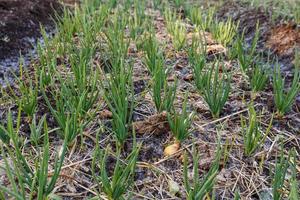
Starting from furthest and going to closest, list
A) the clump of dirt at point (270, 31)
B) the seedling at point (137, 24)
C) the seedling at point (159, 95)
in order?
the clump of dirt at point (270, 31), the seedling at point (137, 24), the seedling at point (159, 95)

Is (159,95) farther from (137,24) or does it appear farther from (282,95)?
(137,24)

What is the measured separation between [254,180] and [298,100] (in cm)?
78

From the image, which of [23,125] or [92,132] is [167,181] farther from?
[23,125]

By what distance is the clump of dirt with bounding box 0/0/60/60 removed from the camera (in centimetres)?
264

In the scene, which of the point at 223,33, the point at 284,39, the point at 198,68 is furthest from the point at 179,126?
the point at 284,39

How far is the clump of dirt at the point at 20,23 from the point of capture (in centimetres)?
264

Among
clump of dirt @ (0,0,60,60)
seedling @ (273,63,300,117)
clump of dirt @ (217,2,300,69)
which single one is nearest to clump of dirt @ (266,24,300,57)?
clump of dirt @ (217,2,300,69)

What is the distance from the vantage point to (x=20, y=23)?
→ 2.94 meters

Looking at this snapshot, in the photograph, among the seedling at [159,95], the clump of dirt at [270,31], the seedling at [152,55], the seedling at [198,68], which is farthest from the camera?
the clump of dirt at [270,31]

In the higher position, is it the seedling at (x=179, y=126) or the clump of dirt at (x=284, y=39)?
the seedling at (x=179, y=126)

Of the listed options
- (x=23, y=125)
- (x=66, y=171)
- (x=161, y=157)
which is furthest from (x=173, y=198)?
(x=23, y=125)

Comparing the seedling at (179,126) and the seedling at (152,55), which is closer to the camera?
the seedling at (179,126)

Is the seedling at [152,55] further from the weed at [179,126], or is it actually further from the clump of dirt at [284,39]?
the clump of dirt at [284,39]

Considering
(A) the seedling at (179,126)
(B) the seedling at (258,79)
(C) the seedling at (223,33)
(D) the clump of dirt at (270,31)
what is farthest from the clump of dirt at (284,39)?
(A) the seedling at (179,126)
